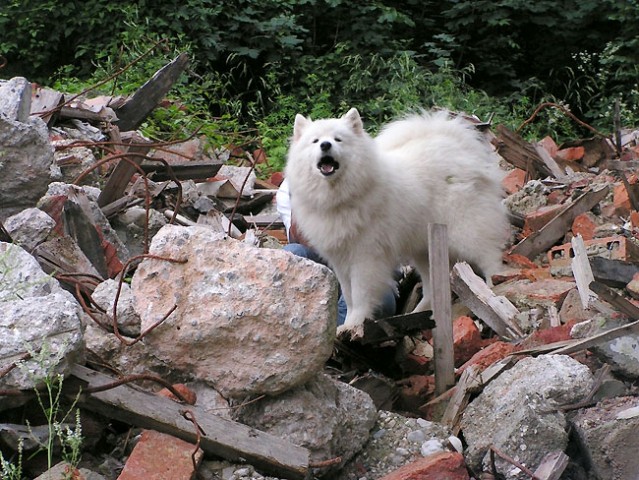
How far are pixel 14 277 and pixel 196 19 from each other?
8.90 metres

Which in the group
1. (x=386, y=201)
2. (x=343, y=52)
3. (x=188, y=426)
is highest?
(x=188, y=426)

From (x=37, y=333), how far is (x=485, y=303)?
114 inches

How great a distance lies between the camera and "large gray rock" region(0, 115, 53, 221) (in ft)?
14.8

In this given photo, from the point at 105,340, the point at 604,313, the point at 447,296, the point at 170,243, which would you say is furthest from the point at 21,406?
the point at 604,313

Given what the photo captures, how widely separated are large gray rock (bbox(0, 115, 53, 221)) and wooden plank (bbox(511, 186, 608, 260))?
3574 mm

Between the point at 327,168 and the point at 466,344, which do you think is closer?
the point at 466,344

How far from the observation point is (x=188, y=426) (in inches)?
135

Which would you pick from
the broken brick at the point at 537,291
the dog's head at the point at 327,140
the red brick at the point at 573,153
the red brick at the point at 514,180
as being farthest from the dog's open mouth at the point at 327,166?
the red brick at the point at 573,153

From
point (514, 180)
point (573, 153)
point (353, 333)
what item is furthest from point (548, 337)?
point (573, 153)

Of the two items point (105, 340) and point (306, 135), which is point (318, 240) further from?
point (105, 340)

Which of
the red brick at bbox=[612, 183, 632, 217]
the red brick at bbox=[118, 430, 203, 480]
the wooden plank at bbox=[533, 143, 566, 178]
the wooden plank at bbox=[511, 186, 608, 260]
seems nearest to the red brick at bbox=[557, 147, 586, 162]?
the wooden plank at bbox=[533, 143, 566, 178]

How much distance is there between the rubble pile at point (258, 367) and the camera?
3377 millimetres

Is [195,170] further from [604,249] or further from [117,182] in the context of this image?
[604,249]

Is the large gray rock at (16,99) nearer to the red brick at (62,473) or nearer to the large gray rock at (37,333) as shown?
the large gray rock at (37,333)
